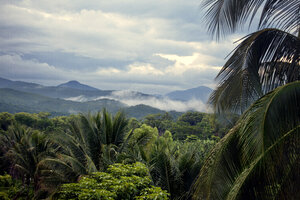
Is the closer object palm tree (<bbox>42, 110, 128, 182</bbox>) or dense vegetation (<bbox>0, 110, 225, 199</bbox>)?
dense vegetation (<bbox>0, 110, 225, 199</bbox>)

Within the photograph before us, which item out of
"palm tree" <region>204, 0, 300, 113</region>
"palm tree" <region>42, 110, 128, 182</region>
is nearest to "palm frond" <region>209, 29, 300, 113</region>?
"palm tree" <region>204, 0, 300, 113</region>

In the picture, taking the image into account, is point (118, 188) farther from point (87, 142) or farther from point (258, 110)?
point (87, 142)

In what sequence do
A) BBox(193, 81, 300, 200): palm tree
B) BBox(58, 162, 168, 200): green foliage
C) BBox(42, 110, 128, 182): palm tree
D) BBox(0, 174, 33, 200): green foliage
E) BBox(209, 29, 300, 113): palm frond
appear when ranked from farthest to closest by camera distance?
BBox(0, 174, 33, 200): green foliage
BBox(42, 110, 128, 182): palm tree
BBox(58, 162, 168, 200): green foliage
BBox(209, 29, 300, 113): palm frond
BBox(193, 81, 300, 200): palm tree

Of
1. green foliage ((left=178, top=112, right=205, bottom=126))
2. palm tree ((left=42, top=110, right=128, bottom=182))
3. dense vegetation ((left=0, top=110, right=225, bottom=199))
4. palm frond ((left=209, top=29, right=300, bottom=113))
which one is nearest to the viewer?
palm frond ((left=209, top=29, right=300, bottom=113))

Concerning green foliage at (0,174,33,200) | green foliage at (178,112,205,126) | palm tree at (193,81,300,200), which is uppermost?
palm tree at (193,81,300,200)

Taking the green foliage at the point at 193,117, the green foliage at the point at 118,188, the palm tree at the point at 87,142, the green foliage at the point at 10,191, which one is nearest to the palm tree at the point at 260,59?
the green foliage at the point at 118,188

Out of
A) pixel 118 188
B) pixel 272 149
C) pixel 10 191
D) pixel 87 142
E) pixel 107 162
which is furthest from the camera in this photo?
pixel 10 191

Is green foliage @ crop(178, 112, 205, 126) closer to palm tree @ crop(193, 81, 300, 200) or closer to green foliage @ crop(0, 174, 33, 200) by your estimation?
green foliage @ crop(0, 174, 33, 200)

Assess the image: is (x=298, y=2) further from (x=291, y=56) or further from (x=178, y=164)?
(x=178, y=164)

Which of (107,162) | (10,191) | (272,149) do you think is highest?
(272,149)

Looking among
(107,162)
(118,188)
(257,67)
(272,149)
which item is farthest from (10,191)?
(272,149)

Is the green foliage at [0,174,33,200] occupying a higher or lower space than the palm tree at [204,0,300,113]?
lower

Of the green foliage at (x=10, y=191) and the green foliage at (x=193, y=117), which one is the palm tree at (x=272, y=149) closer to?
the green foliage at (x=10, y=191)

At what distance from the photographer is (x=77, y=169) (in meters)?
8.66
